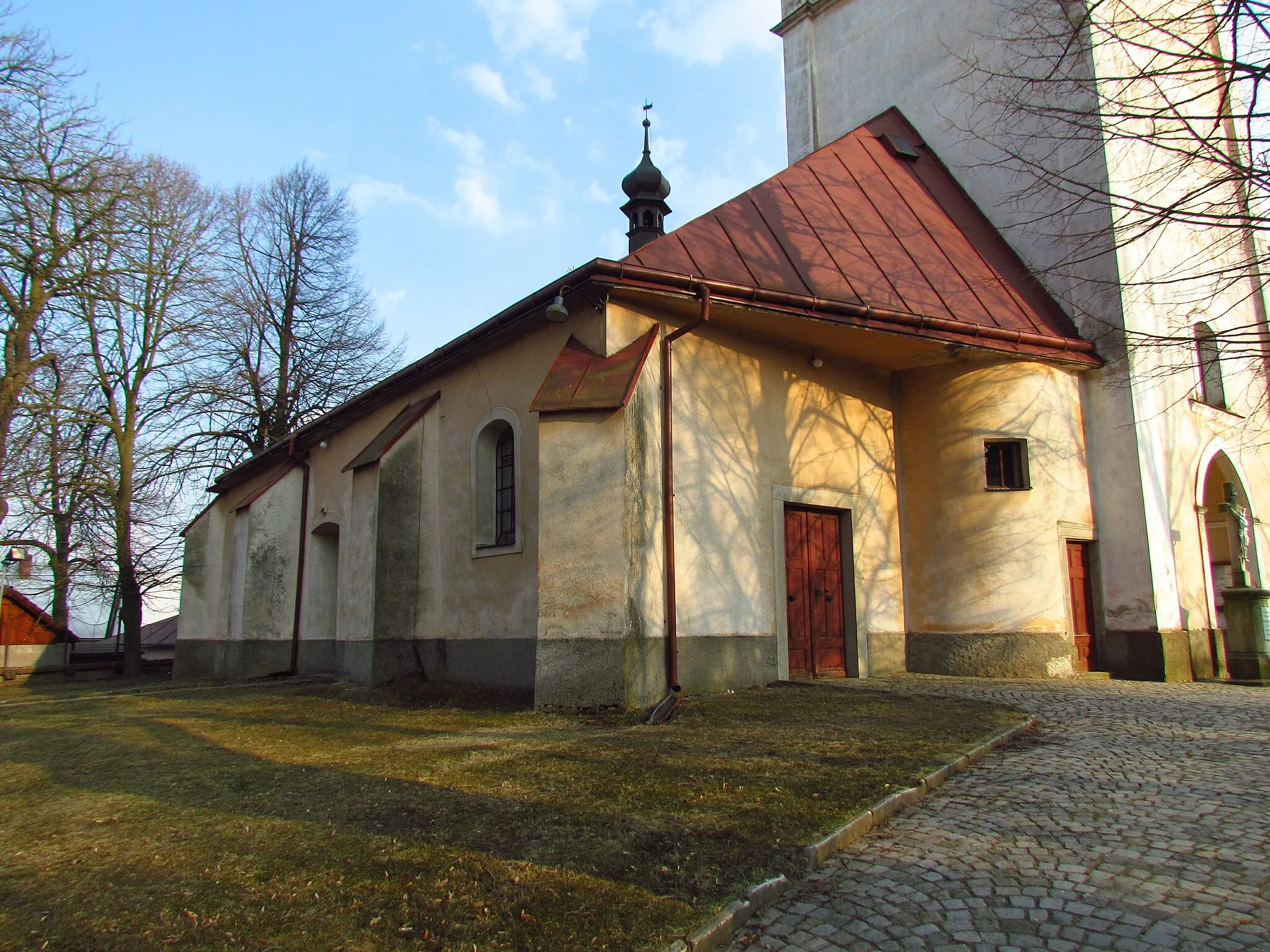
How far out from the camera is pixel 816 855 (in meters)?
4.14

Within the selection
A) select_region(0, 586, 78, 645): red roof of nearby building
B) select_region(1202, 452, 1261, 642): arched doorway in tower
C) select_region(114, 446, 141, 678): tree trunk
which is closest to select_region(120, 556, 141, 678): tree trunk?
select_region(114, 446, 141, 678): tree trunk

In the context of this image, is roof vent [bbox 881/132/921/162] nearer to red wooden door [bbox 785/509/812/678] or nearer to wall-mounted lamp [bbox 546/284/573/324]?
red wooden door [bbox 785/509/812/678]

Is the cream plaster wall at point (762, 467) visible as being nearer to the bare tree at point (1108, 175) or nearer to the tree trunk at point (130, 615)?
the bare tree at point (1108, 175)

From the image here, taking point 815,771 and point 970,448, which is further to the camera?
point 970,448

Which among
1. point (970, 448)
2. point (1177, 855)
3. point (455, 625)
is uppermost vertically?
point (970, 448)

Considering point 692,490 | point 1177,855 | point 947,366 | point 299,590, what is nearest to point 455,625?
point 692,490

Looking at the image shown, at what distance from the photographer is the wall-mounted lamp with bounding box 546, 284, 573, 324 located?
30.8 feet

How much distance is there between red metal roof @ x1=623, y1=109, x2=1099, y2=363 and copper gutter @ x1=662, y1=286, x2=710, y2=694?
0.67 meters

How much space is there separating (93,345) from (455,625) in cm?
1372

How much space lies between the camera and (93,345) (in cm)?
1983

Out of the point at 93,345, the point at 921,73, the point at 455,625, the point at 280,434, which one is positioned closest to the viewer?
the point at 455,625

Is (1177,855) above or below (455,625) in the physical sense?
below

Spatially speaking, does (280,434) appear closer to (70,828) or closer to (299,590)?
(299,590)

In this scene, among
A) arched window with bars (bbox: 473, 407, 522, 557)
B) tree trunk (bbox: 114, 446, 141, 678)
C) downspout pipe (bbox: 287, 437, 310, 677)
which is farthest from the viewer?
tree trunk (bbox: 114, 446, 141, 678)
